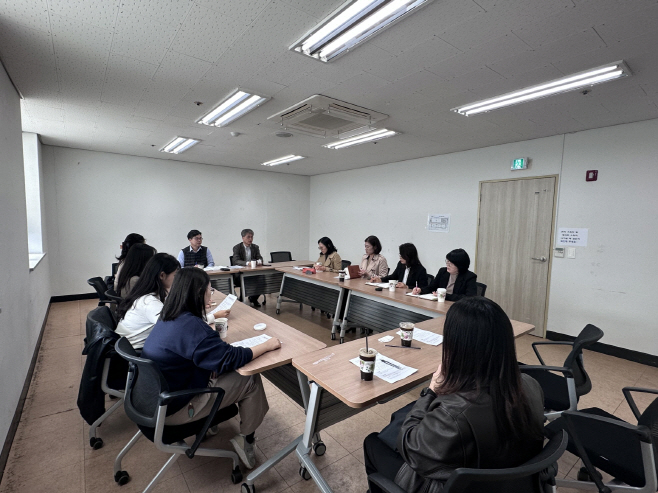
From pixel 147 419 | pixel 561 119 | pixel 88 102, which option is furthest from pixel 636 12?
pixel 88 102

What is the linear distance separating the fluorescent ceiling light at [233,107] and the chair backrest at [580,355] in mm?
3193

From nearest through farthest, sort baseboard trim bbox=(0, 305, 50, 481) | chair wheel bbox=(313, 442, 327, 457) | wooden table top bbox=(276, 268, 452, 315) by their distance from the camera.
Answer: baseboard trim bbox=(0, 305, 50, 481), chair wheel bbox=(313, 442, 327, 457), wooden table top bbox=(276, 268, 452, 315)

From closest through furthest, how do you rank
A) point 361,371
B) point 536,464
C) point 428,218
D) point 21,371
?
point 536,464 → point 361,371 → point 21,371 → point 428,218

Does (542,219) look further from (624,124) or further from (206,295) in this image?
(206,295)

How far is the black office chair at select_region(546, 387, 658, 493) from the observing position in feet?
4.31

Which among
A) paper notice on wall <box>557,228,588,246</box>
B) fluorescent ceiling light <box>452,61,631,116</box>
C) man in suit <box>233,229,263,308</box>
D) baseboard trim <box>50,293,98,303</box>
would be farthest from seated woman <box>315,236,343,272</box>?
baseboard trim <box>50,293,98,303</box>

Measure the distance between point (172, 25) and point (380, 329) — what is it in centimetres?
323

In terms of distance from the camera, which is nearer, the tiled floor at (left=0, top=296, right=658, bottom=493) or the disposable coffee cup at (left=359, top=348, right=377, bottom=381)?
the disposable coffee cup at (left=359, top=348, right=377, bottom=381)

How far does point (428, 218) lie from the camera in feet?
19.0

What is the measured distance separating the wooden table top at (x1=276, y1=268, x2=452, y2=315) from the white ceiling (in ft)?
6.07

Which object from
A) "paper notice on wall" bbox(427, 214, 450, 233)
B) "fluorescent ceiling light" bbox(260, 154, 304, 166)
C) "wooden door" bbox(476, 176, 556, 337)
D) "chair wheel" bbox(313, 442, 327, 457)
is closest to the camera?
"chair wheel" bbox(313, 442, 327, 457)

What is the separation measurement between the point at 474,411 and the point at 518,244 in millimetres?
4362

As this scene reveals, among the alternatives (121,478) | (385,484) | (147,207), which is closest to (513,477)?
(385,484)

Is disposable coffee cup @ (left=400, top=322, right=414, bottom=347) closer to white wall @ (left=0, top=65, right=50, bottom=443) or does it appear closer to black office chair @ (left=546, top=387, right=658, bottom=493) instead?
black office chair @ (left=546, top=387, right=658, bottom=493)
